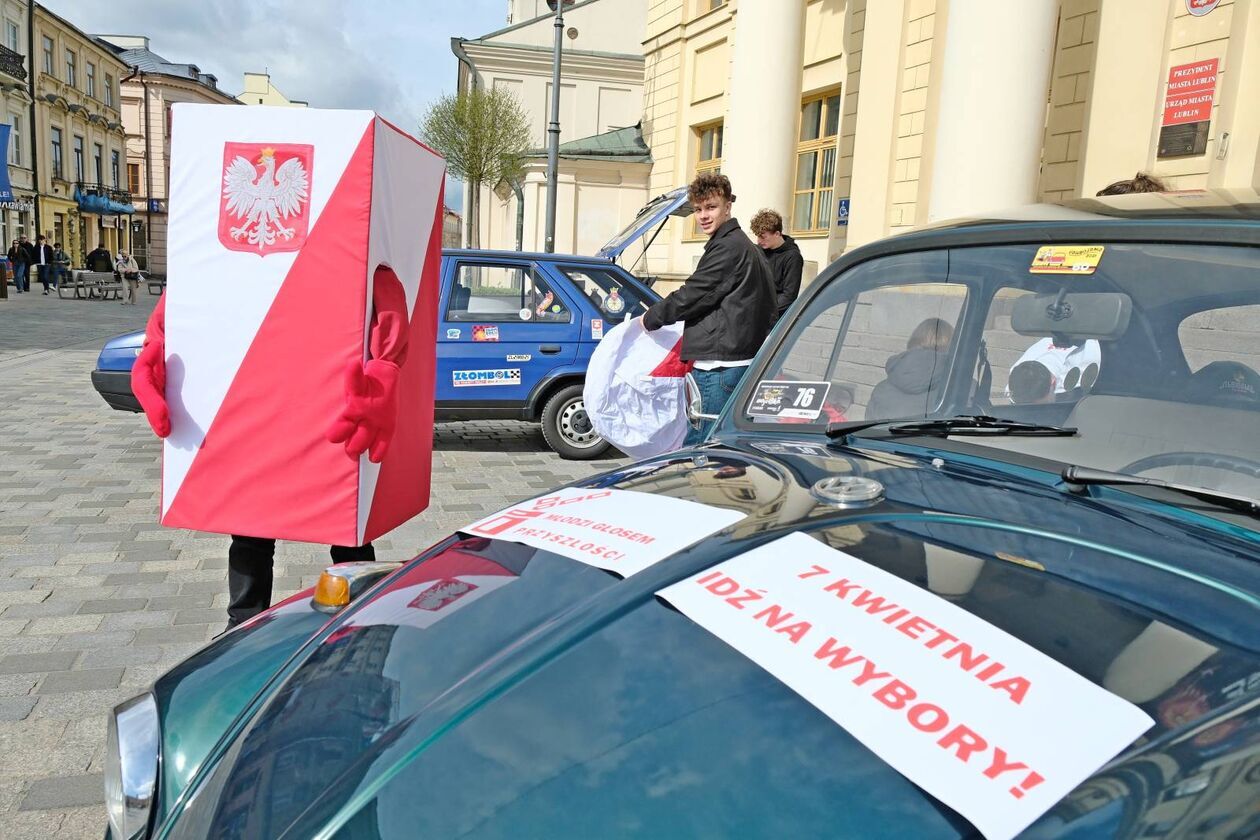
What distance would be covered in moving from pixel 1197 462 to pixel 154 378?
2.87m

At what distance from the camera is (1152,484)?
1.56 metres

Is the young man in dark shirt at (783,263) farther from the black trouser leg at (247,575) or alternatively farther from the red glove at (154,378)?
the red glove at (154,378)

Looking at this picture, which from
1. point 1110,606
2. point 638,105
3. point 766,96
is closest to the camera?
point 1110,606

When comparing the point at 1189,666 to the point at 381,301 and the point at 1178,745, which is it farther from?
the point at 381,301

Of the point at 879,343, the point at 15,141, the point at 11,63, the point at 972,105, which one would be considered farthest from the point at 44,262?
the point at 879,343

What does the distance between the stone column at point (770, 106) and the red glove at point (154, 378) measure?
1039 centimetres

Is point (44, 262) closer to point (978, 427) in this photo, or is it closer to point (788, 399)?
point (788, 399)

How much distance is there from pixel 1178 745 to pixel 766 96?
41.7ft

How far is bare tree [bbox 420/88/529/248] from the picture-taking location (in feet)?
92.2

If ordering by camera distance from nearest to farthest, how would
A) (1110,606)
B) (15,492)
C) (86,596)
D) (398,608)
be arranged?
(1110,606) → (398,608) → (86,596) → (15,492)

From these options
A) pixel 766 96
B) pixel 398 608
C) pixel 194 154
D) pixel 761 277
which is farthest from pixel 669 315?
pixel 766 96

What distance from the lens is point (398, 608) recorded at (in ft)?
5.35

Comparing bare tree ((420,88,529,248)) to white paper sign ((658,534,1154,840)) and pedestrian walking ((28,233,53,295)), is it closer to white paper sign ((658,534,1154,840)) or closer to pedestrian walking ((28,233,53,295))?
pedestrian walking ((28,233,53,295))

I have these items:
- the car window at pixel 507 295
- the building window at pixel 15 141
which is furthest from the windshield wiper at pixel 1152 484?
the building window at pixel 15 141
